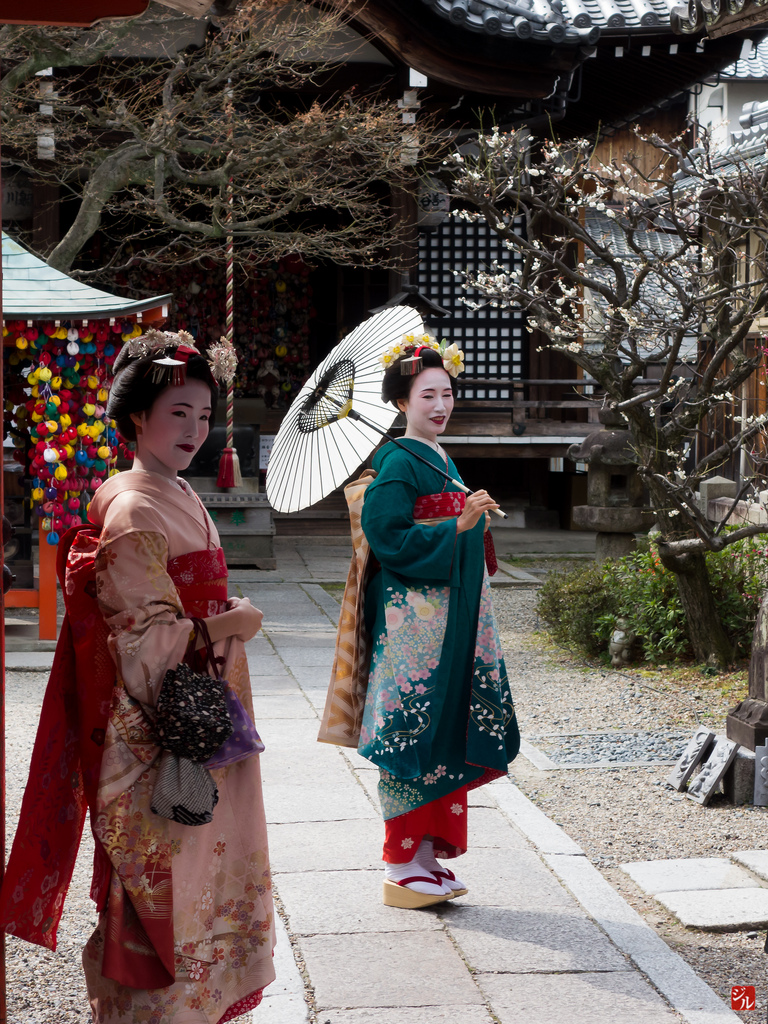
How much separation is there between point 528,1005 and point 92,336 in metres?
5.35

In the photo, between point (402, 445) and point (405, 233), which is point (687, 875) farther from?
point (405, 233)

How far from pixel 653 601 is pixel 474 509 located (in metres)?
4.32

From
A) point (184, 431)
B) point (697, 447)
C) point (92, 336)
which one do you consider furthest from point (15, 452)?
point (697, 447)

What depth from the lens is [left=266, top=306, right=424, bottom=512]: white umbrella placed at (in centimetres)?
349

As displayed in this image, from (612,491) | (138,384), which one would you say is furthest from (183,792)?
(612,491)

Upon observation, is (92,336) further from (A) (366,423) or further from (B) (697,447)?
(B) (697,447)

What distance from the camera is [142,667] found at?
233cm

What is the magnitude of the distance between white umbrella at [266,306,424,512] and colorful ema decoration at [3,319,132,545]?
3.46m

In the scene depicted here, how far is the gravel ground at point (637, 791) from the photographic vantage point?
3.42 metres

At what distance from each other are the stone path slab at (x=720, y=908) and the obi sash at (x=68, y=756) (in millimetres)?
2056

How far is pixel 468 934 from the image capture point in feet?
10.8

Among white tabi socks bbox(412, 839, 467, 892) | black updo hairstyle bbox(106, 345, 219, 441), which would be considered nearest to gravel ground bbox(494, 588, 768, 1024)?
white tabi socks bbox(412, 839, 467, 892)

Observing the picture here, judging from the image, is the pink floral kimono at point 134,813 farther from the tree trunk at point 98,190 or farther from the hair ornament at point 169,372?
the tree trunk at point 98,190

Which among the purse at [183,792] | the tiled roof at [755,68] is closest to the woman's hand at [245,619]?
the purse at [183,792]
